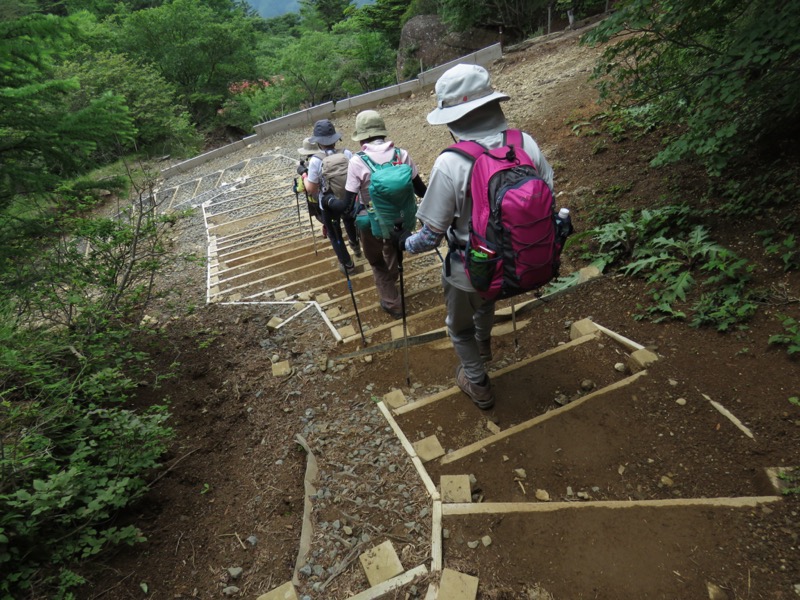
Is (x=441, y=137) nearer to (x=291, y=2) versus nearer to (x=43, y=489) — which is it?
(x=43, y=489)

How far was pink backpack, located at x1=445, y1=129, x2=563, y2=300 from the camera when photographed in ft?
6.98

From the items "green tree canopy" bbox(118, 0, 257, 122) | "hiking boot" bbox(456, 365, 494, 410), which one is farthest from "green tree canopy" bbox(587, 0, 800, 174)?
"green tree canopy" bbox(118, 0, 257, 122)

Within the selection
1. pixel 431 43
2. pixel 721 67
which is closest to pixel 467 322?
pixel 721 67

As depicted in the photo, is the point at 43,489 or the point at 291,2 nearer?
the point at 43,489

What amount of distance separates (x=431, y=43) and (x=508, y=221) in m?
20.0

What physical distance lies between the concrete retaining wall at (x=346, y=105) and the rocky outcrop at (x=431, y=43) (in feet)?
4.38

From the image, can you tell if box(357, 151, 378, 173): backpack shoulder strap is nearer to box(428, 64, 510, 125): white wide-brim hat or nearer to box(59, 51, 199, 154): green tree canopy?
box(428, 64, 510, 125): white wide-brim hat

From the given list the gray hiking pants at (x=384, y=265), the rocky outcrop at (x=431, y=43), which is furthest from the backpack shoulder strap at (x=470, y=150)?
the rocky outcrop at (x=431, y=43)

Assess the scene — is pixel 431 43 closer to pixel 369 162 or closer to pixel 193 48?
pixel 193 48

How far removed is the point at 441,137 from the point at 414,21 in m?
11.7

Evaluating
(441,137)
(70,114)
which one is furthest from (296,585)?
(441,137)

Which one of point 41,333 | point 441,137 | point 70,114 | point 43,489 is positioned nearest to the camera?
point 43,489

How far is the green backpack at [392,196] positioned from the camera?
3.12 m

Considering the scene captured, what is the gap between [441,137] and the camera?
1150 cm
